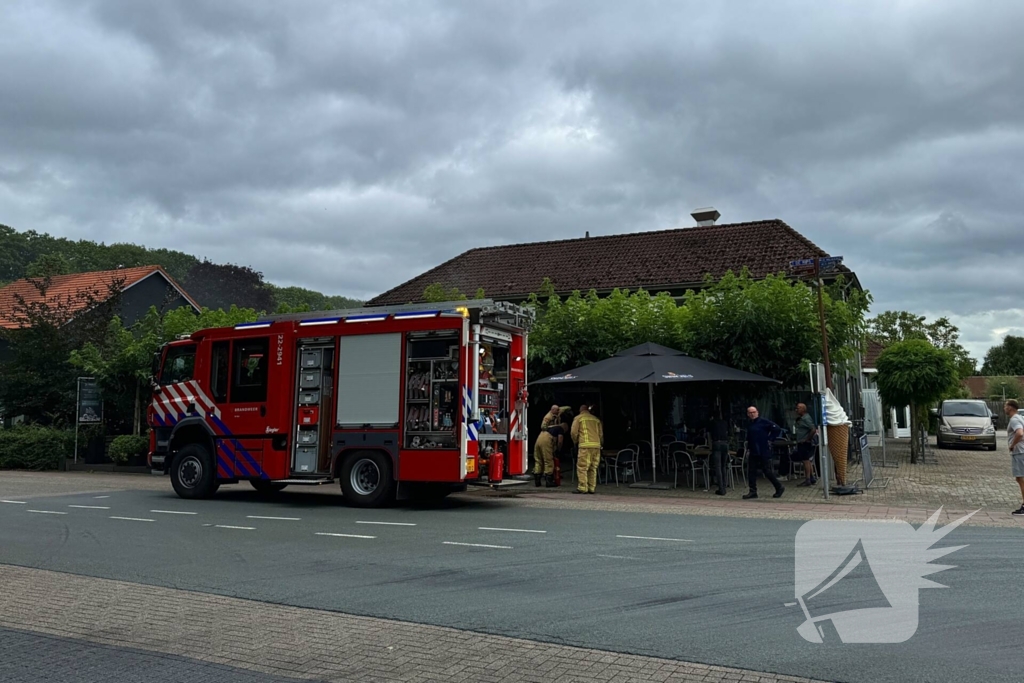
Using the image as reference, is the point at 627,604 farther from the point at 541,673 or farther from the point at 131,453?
the point at 131,453

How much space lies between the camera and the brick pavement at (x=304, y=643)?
529 cm

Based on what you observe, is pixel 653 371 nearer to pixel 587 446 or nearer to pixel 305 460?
pixel 587 446

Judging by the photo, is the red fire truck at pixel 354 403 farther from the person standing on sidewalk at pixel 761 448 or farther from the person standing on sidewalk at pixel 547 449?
the person standing on sidewalk at pixel 761 448

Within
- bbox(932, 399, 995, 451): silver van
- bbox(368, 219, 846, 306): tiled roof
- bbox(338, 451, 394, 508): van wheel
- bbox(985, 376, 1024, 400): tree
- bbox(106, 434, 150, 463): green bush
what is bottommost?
bbox(338, 451, 394, 508): van wheel

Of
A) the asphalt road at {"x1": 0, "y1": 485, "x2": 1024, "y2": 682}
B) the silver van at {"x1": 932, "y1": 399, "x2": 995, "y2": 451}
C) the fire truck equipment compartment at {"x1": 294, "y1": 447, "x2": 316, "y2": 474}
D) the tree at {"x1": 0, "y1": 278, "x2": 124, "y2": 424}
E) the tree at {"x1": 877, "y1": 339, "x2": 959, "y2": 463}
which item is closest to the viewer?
the asphalt road at {"x1": 0, "y1": 485, "x2": 1024, "y2": 682}

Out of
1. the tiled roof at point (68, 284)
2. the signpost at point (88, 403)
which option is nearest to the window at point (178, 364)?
the signpost at point (88, 403)

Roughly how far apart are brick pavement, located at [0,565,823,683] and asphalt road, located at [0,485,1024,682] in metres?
0.26

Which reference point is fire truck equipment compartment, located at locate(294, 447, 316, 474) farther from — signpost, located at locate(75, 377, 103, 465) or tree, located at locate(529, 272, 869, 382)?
signpost, located at locate(75, 377, 103, 465)

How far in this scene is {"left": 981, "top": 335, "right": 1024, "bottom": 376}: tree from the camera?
9206 cm

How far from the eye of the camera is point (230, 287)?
182 feet

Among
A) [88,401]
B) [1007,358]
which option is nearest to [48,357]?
[88,401]

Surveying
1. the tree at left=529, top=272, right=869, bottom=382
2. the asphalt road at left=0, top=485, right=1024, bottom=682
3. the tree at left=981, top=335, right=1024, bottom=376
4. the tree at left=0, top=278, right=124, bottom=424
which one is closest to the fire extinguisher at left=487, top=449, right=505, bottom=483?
the asphalt road at left=0, top=485, right=1024, bottom=682

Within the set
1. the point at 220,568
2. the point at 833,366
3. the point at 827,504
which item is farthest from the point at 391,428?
the point at 833,366

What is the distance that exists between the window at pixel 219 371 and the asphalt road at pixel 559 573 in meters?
2.14
